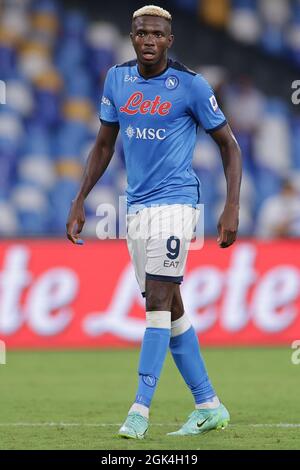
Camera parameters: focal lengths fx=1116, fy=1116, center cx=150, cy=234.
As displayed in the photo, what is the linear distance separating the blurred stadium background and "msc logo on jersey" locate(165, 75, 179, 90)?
187 cm

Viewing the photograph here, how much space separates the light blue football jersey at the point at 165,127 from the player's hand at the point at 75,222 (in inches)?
13.2

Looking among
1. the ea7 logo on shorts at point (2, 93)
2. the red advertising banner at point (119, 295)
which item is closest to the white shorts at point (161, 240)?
the red advertising banner at point (119, 295)

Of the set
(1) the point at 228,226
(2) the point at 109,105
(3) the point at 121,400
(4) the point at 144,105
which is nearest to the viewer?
(1) the point at 228,226

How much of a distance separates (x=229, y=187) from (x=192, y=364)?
100 cm

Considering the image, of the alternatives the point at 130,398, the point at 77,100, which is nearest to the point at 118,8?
the point at 77,100

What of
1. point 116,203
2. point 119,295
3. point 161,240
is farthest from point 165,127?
point 116,203

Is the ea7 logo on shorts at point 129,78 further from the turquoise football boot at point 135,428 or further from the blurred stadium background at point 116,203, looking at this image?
the blurred stadium background at point 116,203

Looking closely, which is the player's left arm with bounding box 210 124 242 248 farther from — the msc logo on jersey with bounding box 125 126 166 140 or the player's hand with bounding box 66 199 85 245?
the player's hand with bounding box 66 199 85 245

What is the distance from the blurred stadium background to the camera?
895 cm

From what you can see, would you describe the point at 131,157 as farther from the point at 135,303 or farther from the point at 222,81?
A: the point at 222,81

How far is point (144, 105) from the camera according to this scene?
5.96 meters

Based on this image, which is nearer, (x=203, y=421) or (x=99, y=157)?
(x=203, y=421)

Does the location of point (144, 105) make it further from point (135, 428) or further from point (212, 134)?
point (135, 428)
